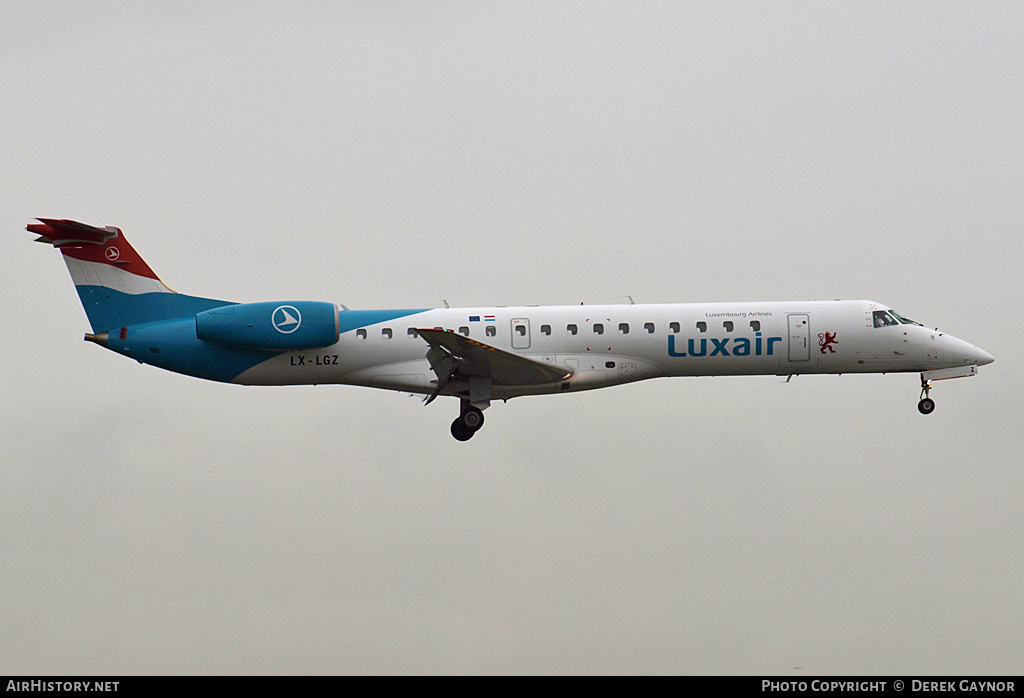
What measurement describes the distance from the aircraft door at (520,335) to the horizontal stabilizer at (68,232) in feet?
32.9

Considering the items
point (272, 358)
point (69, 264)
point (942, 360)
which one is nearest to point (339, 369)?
point (272, 358)

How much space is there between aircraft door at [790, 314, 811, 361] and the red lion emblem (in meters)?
0.29

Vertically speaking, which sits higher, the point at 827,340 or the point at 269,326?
the point at 269,326

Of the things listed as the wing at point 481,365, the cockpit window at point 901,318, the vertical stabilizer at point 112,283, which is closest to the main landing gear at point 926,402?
the cockpit window at point 901,318

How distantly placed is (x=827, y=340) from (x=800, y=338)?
706 millimetres

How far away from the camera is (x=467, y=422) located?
→ 81.7ft

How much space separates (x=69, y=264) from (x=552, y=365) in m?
11.9

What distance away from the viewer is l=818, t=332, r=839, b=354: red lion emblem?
2531 centimetres

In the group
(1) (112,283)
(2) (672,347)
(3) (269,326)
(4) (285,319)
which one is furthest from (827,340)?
(1) (112,283)

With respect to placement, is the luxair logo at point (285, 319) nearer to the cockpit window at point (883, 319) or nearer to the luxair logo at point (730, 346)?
the luxair logo at point (730, 346)

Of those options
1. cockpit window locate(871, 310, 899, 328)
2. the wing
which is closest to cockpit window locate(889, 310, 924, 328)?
cockpit window locate(871, 310, 899, 328)

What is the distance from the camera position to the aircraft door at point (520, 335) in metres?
24.8

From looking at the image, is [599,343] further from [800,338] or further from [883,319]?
[883,319]

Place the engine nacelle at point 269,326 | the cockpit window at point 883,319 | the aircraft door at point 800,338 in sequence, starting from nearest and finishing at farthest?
the engine nacelle at point 269,326 < the aircraft door at point 800,338 < the cockpit window at point 883,319
